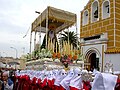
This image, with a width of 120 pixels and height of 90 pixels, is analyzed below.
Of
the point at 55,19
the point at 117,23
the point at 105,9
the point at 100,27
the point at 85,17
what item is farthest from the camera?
the point at 85,17

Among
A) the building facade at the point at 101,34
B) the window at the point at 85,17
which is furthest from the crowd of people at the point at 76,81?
the window at the point at 85,17

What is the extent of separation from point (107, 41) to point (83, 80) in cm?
1092

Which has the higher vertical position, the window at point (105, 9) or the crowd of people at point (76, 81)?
the window at point (105, 9)

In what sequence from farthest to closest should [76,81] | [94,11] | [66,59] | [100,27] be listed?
[94,11] → [100,27] → [66,59] → [76,81]

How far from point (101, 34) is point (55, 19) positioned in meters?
5.99

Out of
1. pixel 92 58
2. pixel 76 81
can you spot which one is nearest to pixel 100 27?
pixel 92 58

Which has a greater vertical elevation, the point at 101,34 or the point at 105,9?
the point at 105,9

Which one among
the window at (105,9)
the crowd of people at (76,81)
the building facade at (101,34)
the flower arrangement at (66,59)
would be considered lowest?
the crowd of people at (76,81)

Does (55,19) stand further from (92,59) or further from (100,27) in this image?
(92,59)

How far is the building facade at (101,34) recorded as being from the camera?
12672 mm

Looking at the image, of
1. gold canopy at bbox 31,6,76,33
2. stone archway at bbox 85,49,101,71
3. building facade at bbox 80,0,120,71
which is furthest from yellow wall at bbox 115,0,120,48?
gold canopy at bbox 31,6,76,33

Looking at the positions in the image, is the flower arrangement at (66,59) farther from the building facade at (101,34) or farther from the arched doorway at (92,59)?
the arched doorway at (92,59)

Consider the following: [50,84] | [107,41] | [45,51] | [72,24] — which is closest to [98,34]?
[107,41]

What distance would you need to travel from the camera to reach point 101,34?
1353cm
